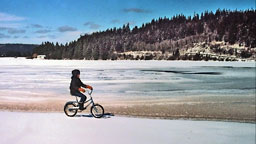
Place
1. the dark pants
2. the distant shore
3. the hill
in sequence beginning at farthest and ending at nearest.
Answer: the hill
the distant shore
the dark pants

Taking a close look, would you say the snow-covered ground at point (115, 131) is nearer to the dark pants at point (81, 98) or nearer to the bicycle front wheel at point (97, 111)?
the bicycle front wheel at point (97, 111)

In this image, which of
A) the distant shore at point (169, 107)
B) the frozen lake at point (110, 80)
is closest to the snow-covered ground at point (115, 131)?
the distant shore at point (169, 107)

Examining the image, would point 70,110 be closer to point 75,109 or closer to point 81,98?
point 75,109

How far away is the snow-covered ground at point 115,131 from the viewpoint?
11.1 ft

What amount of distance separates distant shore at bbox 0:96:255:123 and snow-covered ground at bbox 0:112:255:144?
33 centimetres

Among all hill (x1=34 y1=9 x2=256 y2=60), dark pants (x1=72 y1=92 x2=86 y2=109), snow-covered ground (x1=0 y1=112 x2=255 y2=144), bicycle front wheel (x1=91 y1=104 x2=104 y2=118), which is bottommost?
snow-covered ground (x1=0 y1=112 x2=255 y2=144)

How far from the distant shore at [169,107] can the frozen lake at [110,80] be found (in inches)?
13.3

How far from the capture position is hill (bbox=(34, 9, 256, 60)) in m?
5.75

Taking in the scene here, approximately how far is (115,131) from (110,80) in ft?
9.14

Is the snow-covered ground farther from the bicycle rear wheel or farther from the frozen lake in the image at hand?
the frozen lake

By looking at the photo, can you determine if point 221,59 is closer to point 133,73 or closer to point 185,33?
point 185,33

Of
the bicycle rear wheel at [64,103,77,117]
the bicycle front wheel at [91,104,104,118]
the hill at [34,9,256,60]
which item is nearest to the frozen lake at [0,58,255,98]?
the hill at [34,9,256,60]

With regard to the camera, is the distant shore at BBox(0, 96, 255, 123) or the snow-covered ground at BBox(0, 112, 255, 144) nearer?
the snow-covered ground at BBox(0, 112, 255, 144)

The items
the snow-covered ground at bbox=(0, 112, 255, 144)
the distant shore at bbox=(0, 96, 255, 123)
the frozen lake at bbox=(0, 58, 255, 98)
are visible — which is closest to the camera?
the snow-covered ground at bbox=(0, 112, 255, 144)
